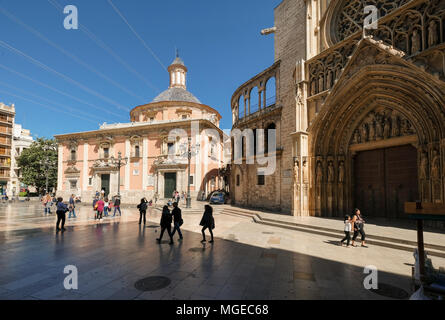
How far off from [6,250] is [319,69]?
1688 centimetres

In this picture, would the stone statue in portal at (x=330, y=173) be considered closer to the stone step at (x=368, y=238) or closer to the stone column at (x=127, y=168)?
the stone step at (x=368, y=238)

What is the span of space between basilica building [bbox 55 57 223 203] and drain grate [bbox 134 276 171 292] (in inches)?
815

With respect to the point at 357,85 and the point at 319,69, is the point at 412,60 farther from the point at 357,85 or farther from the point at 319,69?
the point at 319,69

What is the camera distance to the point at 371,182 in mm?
12305

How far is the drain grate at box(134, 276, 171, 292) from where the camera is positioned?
4.31 m

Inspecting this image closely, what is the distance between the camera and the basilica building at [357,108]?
9125 mm

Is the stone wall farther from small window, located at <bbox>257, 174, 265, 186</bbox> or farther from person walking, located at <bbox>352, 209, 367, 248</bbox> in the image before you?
person walking, located at <bbox>352, 209, 367, 248</bbox>

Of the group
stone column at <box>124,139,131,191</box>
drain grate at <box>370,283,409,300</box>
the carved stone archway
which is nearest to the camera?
drain grate at <box>370,283,409,300</box>

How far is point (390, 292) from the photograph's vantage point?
168 inches

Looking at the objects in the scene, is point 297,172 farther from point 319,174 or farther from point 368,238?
point 368,238

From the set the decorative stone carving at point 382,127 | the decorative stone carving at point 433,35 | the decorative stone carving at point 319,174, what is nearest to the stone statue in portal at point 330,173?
the decorative stone carving at point 319,174

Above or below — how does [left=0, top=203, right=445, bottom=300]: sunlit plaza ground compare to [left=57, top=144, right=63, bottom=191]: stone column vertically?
below

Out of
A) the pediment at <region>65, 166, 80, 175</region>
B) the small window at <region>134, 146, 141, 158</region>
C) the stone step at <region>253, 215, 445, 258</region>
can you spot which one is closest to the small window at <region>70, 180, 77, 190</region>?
the pediment at <region>65, 166, 80, 175</region>

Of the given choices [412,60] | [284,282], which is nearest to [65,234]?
[284,282]
